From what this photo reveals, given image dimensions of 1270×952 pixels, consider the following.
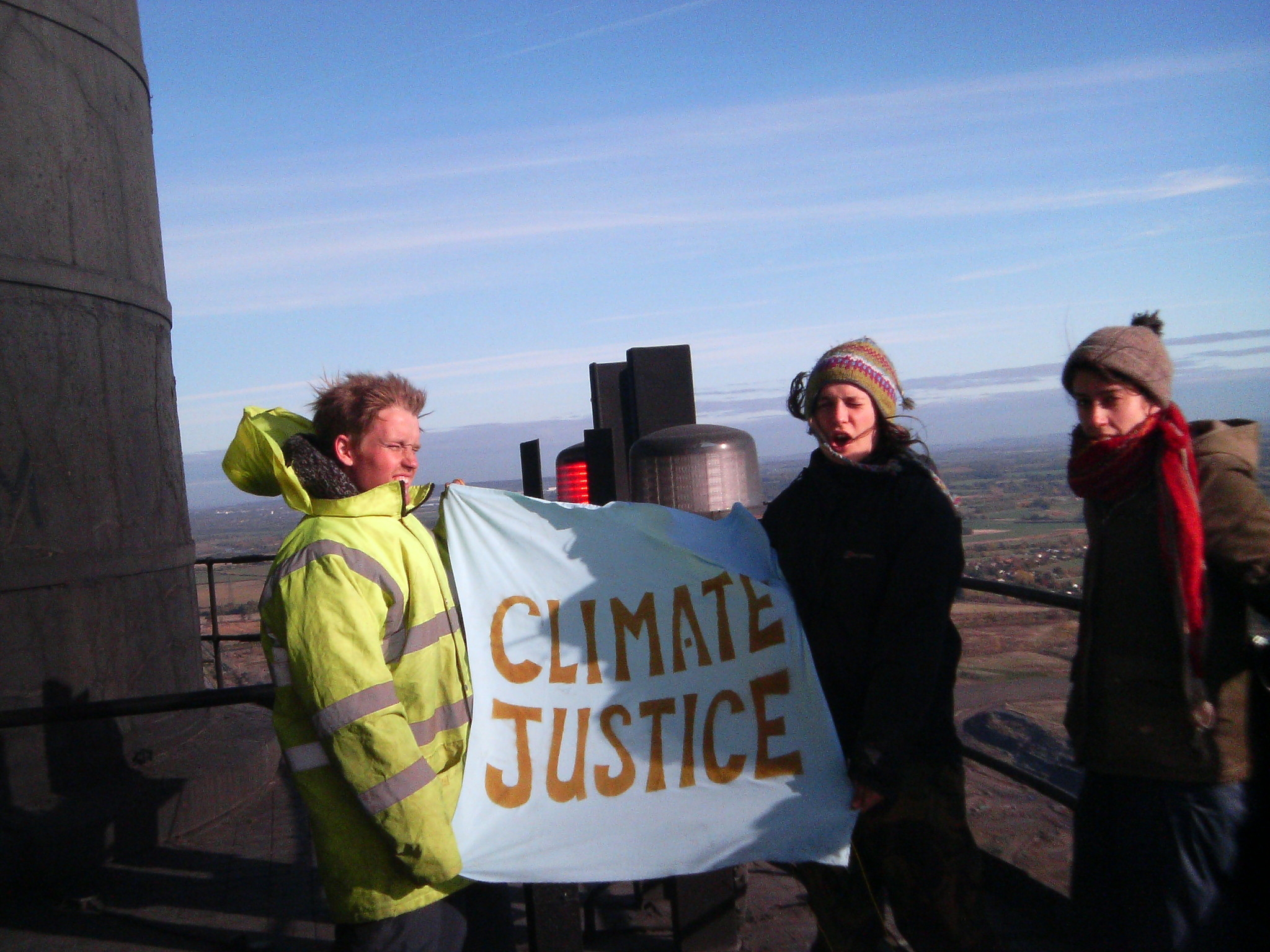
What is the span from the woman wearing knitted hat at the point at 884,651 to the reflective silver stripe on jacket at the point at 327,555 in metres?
1.13

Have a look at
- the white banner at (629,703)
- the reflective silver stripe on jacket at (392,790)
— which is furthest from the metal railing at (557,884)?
the reflective silver stripe on jacket at (392,790)

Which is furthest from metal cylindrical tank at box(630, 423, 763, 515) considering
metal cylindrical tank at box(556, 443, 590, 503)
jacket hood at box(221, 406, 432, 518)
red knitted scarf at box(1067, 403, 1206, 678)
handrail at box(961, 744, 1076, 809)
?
red knitted scarf at box(1067, 403, 1206, 678)

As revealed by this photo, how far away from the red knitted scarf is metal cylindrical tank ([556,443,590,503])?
2164 millimetres

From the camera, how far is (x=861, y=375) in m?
2.66

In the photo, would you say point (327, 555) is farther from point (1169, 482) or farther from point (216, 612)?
point (216, 612)

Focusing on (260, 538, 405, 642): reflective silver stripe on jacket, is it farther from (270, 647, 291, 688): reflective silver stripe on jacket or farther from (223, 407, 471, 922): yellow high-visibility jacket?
(270, 647, 291, 688): reflective silver stripe on jacket

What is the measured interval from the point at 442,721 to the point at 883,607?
46.2 inches

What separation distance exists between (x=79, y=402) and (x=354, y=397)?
10.3 feet

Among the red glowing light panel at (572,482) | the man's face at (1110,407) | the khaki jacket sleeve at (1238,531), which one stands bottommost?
the khaki jacket sleeve at (1238,531)

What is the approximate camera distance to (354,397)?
262cm

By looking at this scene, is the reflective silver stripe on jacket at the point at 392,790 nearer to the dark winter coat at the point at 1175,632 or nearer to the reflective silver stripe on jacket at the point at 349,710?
the reflective silver stripe on jacket at the point at 349,710

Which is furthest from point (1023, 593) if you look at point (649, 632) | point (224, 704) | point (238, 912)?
point (238, 912)

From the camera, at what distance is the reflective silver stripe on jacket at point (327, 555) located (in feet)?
7.83

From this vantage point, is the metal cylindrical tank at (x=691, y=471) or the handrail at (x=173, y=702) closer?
the handrail at (x=173, y=702)
